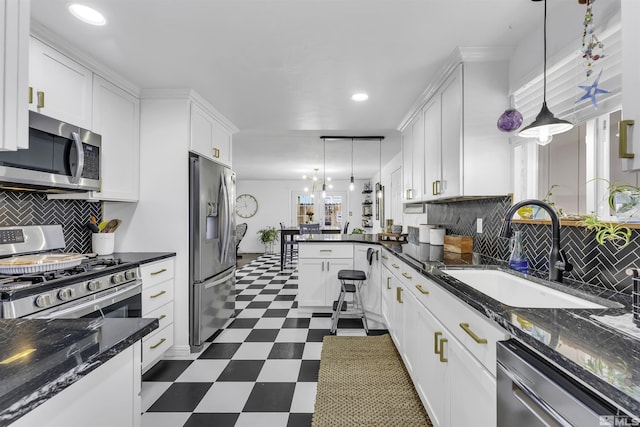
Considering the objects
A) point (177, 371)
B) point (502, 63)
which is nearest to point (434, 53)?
point (502, 63)

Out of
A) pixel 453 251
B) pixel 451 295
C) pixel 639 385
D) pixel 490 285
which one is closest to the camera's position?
pixel 639 385

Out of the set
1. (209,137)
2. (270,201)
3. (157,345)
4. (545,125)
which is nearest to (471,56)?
(545,125)

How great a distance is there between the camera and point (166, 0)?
1.53 m

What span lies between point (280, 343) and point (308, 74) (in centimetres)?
234

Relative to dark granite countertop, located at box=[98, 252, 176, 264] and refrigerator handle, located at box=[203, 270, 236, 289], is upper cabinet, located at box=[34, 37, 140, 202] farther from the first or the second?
refrigerator handle, located at box=[203, 270, 236, 289]

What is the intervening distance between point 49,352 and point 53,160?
167 centimetres

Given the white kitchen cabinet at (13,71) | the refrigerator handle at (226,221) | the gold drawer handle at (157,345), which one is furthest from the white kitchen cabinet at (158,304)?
the white kitchen cabinet at (13,71)

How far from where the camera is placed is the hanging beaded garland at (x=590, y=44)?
127 cm

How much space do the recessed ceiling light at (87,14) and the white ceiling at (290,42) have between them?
4cm

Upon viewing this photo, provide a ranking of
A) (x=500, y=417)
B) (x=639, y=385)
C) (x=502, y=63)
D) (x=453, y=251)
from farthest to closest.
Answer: (x=453, y=251), (x=502, y=63), (x=500, y=417), (x=639, y=385)

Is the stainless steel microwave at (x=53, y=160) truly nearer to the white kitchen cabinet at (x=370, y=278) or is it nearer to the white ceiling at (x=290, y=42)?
the white ceiling at (x=290, y=42)

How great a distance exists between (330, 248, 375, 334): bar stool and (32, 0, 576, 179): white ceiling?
5.56 ft

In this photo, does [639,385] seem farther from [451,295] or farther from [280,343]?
[280,343]

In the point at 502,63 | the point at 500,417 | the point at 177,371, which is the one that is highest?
the point at 502,63
